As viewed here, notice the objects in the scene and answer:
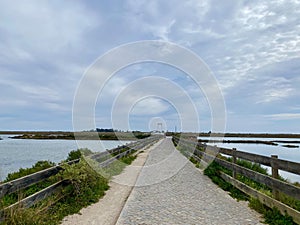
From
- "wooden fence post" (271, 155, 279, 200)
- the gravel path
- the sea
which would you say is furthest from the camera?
the sea

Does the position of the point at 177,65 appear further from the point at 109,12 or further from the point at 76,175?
the point at 76,175

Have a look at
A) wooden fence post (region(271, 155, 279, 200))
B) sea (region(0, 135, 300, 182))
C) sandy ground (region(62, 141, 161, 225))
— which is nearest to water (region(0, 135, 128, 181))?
sea (region(0, 135, 300, 182))

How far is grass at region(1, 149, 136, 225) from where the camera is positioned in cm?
445

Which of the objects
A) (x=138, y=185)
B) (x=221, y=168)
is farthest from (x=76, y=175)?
(x=221, y=168)

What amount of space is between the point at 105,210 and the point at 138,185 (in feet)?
9.31

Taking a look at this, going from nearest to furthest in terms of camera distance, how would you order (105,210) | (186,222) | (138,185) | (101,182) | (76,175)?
(186,222)
(105,210)
(76,175)
(101,182)
(138,185)

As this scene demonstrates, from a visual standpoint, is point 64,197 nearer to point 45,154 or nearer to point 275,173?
point 275,173

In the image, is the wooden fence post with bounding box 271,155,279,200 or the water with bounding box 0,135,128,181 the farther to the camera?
the water with bounding box 0,135,128,181

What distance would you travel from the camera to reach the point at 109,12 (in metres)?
14.3

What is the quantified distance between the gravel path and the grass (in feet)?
3.24

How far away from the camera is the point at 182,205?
20.6 feet

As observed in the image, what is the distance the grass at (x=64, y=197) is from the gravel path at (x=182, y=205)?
99 centimetres

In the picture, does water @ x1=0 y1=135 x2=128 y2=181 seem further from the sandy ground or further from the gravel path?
the gravel path

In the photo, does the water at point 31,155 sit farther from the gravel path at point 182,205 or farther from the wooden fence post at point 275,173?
the wooden fence post at point 275,173
